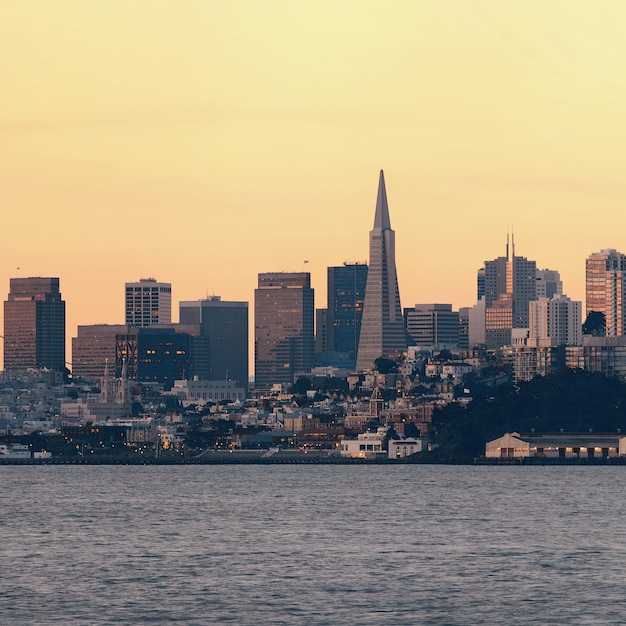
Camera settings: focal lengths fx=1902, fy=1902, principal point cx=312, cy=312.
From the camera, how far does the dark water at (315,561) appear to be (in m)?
72.9

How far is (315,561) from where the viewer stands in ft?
295

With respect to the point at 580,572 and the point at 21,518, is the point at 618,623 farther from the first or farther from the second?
the point at 21,518

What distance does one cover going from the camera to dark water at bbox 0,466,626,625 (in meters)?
72.9

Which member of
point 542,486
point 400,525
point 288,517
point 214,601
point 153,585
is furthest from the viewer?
point 542,486

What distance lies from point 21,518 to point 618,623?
6235 centimetres

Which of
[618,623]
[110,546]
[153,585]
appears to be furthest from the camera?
[110,546]

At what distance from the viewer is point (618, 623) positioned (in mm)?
69250

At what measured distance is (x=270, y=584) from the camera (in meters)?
81.1

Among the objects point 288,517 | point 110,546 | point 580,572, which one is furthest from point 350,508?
point 580,572

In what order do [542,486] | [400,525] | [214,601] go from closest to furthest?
1. [214,601]
2. [400,525]
3. [542,486]

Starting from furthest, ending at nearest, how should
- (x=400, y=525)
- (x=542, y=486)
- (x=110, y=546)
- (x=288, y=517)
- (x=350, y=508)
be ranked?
1. (x=542, y=486)
2. (x=350, y=508)
3. (x=288, y=517)
4. (x=400, y=525)
5. (x=110, y=546)

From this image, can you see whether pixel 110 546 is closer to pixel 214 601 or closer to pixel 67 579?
pixel 67 579

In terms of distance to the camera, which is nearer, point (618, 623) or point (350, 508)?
point (618, 623)

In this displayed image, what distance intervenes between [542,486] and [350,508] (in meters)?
44.1
